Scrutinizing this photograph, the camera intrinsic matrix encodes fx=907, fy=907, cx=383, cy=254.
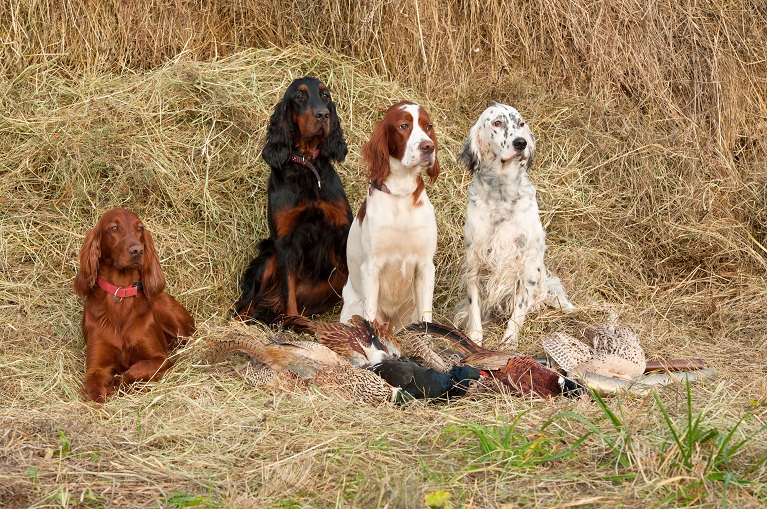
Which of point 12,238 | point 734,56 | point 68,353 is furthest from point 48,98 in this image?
point 734,56

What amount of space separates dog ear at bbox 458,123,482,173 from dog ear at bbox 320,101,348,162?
0.71 m

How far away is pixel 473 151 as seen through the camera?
4.84m

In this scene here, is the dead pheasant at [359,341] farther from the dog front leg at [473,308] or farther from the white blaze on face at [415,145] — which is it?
the white blaze on face at [415,145]

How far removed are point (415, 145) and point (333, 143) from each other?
30.2 inches

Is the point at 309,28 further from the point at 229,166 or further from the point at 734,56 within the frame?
the point at 734,56

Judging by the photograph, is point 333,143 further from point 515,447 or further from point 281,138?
point 515,447

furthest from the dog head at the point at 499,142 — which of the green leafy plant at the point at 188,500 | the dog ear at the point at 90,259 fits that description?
the green leafy plant at the point at 188,500

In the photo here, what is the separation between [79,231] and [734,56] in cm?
462

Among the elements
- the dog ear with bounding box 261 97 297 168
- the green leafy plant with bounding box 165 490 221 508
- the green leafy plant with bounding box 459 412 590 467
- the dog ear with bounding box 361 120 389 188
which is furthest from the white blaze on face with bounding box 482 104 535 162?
the green leafy plant with bounding box 165 490 221 508

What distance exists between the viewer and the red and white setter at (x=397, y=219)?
4.55 meters

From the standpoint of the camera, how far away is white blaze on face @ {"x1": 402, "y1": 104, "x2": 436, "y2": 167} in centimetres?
450

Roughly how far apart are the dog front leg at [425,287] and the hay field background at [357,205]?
1.61 feet

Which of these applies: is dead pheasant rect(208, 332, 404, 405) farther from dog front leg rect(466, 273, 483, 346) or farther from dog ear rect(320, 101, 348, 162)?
dog ear rect(320, 101, 348, 162)

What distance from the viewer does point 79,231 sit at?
530 cm
